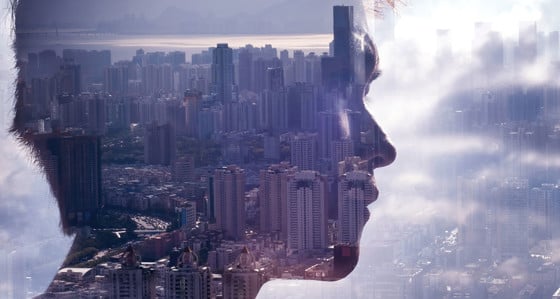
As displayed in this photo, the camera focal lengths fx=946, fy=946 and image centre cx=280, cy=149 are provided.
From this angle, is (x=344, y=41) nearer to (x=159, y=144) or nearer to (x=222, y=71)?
(x=222, y=71)

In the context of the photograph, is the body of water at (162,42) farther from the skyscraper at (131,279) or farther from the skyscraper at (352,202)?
the skyscraper at (131,279)

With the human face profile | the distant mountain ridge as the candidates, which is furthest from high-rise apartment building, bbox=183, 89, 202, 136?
the distant mountain ridge

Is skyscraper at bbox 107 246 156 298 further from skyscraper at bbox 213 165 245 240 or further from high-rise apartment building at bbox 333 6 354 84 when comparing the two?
high-rise apartment building at bbox 333 6 354 84

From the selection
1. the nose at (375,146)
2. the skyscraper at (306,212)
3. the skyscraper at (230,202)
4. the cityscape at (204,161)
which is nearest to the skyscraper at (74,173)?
the cityscape at (204,161)

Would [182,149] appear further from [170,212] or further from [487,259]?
[487,259]

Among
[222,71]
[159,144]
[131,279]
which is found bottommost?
[131,279]

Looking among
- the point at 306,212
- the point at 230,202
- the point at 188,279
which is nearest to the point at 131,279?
the point at 188,279
